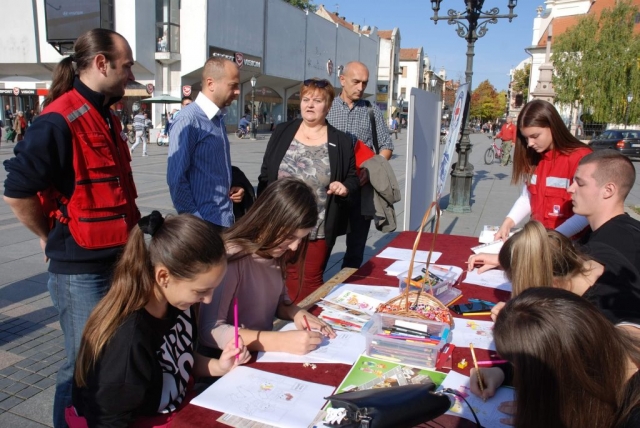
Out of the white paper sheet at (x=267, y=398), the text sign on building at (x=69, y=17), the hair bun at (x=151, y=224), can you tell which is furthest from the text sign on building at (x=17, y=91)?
the white paper sheet at (x=267, y=398)

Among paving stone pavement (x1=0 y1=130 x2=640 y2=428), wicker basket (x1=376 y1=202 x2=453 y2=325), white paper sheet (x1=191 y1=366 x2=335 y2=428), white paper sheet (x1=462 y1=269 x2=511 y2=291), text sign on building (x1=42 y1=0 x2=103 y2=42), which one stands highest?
text sign on building (x1=42 y1=0 x2=103 y2=42)

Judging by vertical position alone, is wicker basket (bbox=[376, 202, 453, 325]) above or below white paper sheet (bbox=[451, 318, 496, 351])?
above

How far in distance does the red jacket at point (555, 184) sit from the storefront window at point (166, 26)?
80.5 feet

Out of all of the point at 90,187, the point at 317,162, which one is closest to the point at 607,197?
the point at 317,162

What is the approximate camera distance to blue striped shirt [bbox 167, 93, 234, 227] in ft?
9.56

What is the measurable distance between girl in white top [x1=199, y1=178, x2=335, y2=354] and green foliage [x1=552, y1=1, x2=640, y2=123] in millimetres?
32313

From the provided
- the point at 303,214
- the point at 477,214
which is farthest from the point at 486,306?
the point at 477,214

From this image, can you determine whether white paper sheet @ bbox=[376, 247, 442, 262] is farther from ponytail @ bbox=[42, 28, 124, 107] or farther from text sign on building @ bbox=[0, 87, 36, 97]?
text sign on building @ bbox=[0, 87, 36, 97]

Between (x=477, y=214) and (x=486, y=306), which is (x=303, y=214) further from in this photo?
(x=477, y=214)

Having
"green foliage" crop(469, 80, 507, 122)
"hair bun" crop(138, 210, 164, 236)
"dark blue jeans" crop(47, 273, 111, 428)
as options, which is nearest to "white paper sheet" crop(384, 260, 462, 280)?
"hair bun" crop(138, 210, 164, 236)

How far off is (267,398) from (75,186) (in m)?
1.19

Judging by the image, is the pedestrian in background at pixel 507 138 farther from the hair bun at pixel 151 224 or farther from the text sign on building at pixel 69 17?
the text sign on building at pixel 69 17

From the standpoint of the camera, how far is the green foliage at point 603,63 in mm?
28109

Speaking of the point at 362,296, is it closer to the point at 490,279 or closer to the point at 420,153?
the point at 490,279
